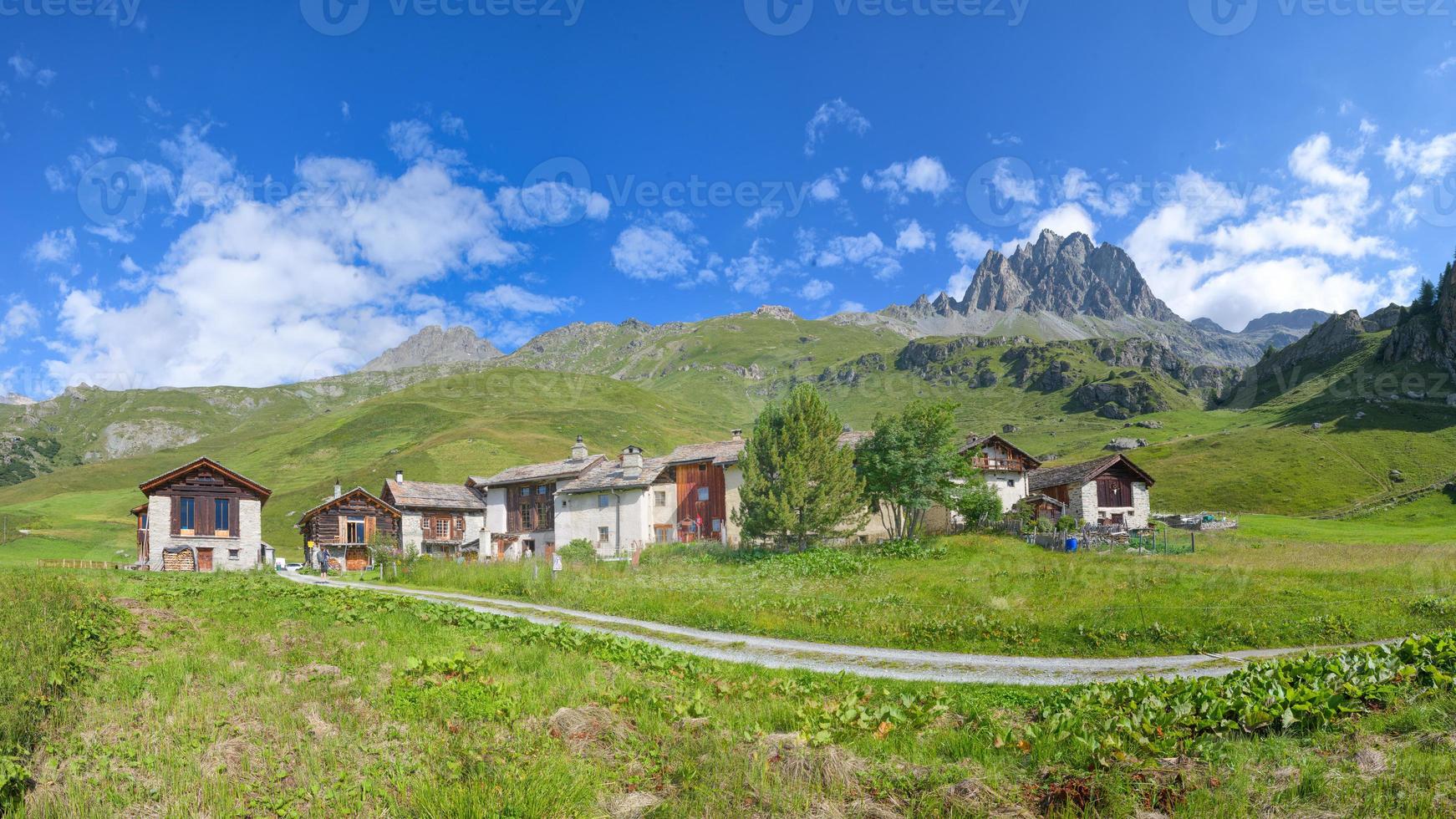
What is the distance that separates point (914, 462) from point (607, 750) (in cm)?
4420

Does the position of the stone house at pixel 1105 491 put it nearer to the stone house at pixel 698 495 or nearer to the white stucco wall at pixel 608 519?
the stone house at pixel 698 495

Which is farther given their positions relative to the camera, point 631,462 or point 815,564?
point 631,462

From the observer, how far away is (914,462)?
167ft

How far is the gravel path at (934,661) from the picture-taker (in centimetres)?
1620

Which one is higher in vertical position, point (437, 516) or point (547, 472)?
point (547, 472)

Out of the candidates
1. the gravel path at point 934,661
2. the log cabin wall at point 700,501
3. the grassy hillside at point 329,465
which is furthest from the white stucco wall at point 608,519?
the grassy hillside at point 329,465

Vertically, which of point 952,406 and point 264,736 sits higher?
point 952,406

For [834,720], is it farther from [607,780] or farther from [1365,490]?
[1365,490]

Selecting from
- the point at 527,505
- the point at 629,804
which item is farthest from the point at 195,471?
the point at 629,804

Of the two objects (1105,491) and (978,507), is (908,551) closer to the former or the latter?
(978,507)

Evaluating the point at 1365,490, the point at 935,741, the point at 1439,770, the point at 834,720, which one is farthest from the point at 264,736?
the point at 1365,490

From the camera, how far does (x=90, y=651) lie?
41.3 feet

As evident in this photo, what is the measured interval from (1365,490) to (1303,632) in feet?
337

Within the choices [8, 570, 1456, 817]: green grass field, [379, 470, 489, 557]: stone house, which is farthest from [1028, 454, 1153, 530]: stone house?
[8, 570, 1456, 817]: green grass field
